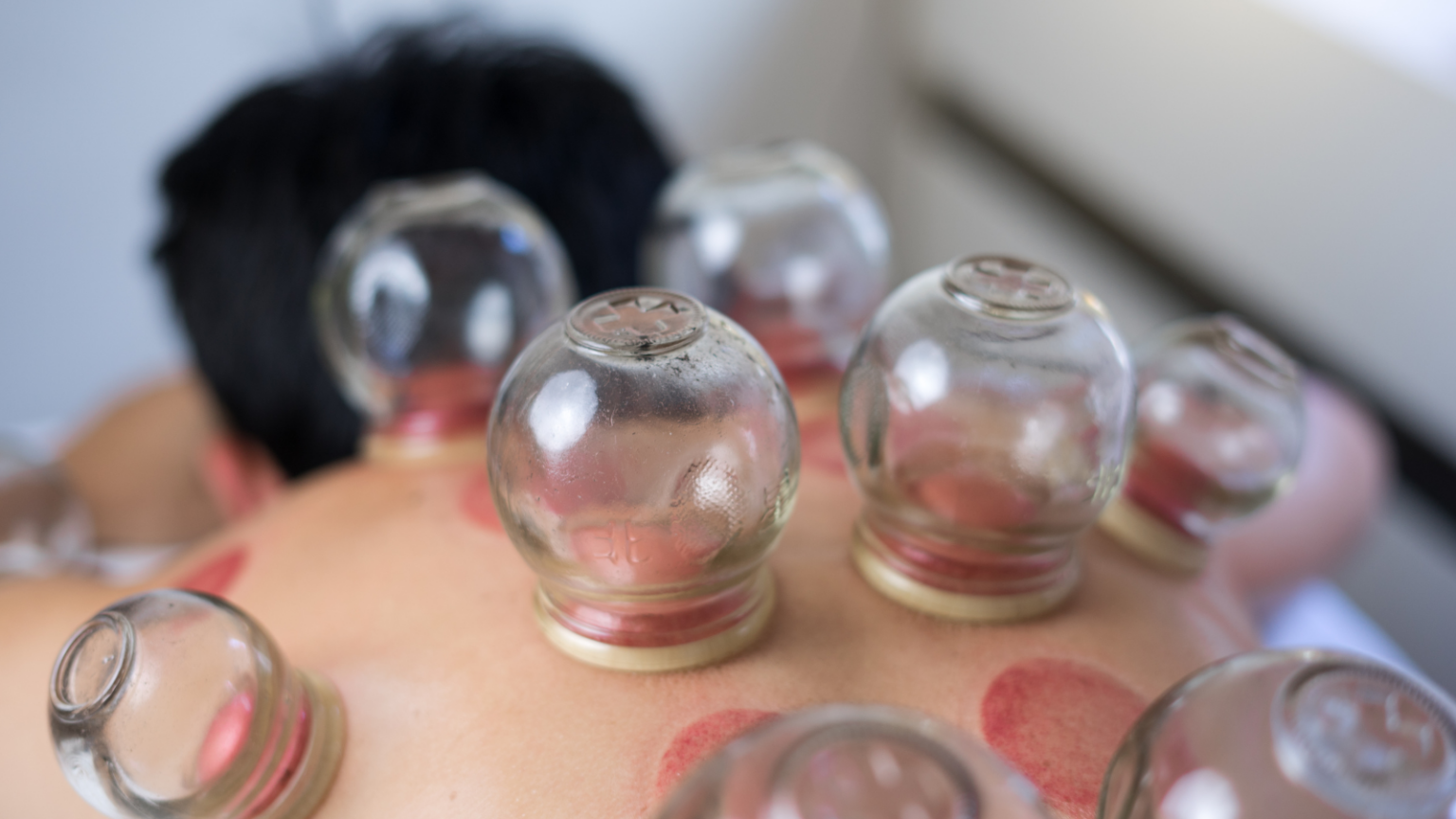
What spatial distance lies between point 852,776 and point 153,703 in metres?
0.27

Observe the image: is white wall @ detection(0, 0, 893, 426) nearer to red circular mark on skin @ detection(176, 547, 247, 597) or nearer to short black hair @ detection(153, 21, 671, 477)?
short black hair @ detection(153, 21, 671, 477)

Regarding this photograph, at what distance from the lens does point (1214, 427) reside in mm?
560

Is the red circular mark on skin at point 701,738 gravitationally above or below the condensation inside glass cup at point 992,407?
below

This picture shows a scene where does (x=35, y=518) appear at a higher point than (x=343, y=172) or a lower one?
lower

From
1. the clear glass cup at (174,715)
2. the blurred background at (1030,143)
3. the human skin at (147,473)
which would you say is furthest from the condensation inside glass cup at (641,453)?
the human skin at (147,473)

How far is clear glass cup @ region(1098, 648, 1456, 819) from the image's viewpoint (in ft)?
1.00

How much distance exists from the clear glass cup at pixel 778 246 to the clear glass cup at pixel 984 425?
202 mm

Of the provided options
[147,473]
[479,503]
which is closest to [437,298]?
[479,503]

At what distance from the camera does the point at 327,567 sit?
57cm

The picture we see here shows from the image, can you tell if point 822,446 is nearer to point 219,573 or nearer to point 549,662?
point 549,662

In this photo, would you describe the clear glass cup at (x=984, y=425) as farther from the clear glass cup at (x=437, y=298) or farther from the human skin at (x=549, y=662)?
the clear glass cup at (x=437, y=298)

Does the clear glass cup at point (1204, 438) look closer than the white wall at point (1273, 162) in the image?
Yes

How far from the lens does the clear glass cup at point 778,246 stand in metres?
0.69

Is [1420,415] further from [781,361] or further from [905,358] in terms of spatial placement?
[905,358]
